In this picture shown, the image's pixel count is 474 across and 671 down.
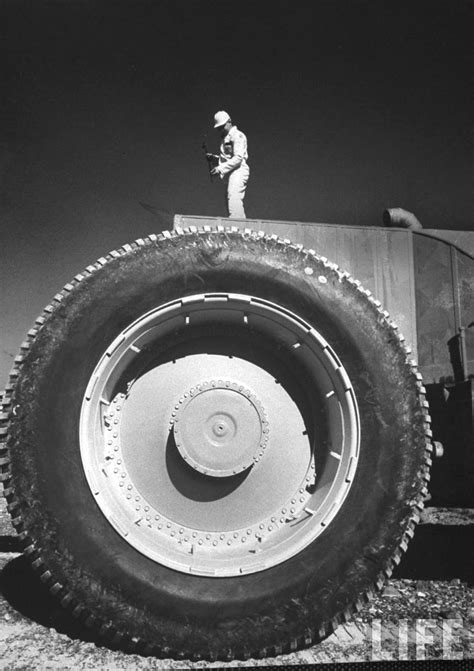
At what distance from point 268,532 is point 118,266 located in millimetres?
1147

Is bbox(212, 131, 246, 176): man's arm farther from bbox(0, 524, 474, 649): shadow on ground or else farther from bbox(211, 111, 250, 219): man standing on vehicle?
bbox(0, 524, 474, 649): shadow on ground

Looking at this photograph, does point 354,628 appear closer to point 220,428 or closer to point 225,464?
point 225,464

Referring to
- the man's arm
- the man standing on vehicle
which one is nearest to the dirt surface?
the man standing on vehicle

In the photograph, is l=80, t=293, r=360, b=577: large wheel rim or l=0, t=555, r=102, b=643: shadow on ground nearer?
l=80, t=293, r=360, b=577: large wheel rim

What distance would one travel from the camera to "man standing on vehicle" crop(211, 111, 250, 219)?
4.81 m

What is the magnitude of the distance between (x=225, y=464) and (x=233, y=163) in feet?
12.2

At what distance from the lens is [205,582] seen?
1.78 m

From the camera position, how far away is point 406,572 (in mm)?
2887

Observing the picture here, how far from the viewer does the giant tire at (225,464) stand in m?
1.74

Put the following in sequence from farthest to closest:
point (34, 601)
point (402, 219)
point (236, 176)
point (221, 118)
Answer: point (221, 118) < point (236, 176) < point (402, 219) < point (34, 601)

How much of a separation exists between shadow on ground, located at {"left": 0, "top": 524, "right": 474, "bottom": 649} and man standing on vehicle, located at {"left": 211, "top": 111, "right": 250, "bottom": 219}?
273 centimetres

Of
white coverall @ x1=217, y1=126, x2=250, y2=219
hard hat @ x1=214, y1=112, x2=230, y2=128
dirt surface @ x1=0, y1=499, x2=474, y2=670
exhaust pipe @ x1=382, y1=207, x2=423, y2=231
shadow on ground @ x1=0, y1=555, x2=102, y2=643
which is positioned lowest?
dirt surface @ x1=0, y1=499, x2=474, y2=670

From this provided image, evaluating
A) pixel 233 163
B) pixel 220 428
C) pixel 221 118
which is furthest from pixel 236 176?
pixel 220 428

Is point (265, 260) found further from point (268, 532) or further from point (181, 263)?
point (268, 532)
